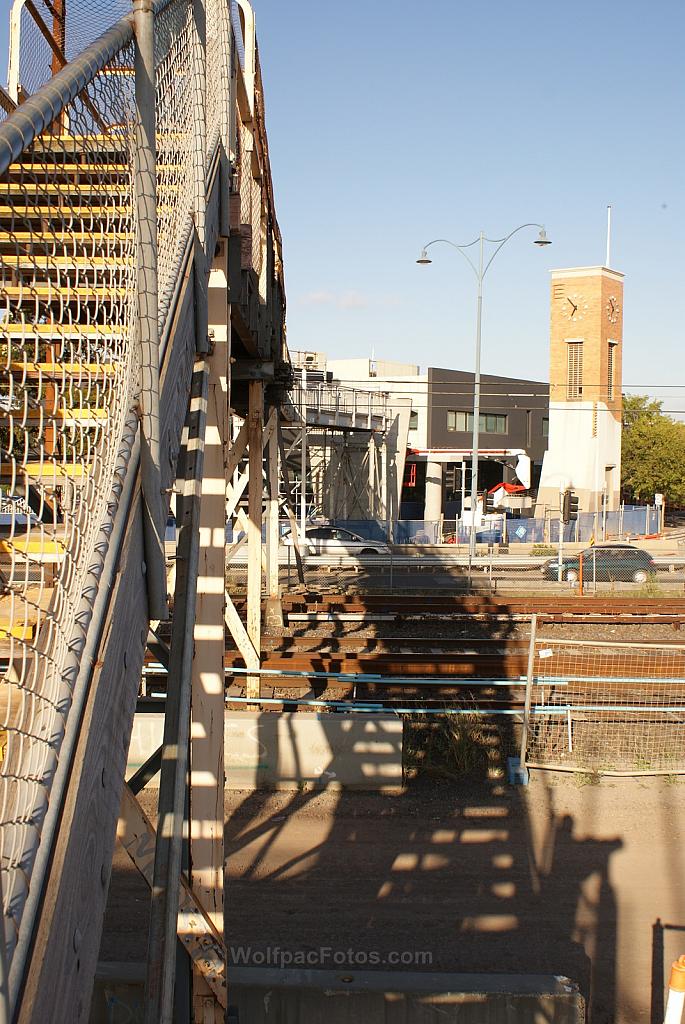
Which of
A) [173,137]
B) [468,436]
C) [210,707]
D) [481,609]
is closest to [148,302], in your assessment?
[173,137]

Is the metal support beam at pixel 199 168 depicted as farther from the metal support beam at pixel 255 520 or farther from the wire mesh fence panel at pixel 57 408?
the metal support beam at pixel 255 520

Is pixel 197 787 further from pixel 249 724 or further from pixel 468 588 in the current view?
pixel 468 588

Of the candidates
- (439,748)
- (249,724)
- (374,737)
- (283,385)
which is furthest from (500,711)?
(283,385)

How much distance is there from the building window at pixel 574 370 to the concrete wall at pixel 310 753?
4244 cm

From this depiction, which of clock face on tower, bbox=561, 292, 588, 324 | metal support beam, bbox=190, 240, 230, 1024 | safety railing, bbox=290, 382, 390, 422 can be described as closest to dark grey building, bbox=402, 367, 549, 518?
clock face on tower, bbox=561, 292, 588, 324

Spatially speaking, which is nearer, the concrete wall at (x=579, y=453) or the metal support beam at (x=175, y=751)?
the metal support beam at (x=175, y=751)

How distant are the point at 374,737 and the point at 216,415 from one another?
6.65m

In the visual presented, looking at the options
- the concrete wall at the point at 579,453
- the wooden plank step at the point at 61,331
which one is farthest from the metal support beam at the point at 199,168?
the concrete wall at the point at 579,453

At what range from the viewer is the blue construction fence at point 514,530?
1467 inches

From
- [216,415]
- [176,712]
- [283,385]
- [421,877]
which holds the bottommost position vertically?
[421,877]

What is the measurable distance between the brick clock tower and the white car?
19745 millimetres

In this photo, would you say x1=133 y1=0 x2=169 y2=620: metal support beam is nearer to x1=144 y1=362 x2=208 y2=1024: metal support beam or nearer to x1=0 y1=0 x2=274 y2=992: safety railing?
x1=0 y1=0 x2=274 y2=992: safety railing

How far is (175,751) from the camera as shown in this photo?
3127mm

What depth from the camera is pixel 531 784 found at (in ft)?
34.6
